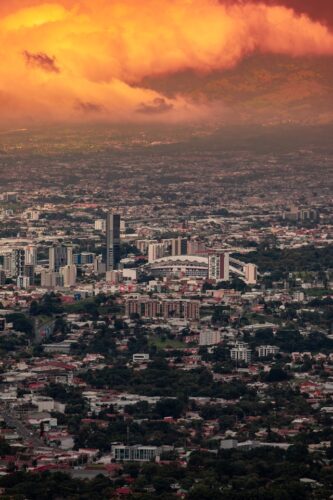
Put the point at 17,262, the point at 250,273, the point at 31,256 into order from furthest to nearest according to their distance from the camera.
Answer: the point at 31,256 < the point at 17,262 < the point at 250,273

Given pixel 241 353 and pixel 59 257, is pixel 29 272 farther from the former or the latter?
pixel 241 353

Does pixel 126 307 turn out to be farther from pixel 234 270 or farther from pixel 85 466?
pixel 85 466

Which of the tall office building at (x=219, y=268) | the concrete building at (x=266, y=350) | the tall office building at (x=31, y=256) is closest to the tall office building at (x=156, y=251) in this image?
the tall office building at (x=219, y=268)

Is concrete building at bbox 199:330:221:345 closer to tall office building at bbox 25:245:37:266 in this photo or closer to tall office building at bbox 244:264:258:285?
tall office building at bbox 244:264:258:285

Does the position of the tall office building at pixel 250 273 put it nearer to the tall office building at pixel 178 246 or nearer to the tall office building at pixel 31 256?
the tall office building at pixel 178 246

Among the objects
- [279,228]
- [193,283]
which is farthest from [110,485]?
[279,228]

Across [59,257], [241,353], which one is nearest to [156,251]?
[59,257]
